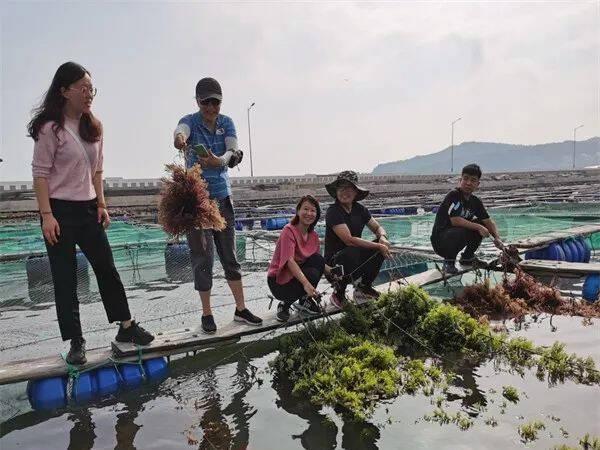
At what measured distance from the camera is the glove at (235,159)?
4633 millimetres

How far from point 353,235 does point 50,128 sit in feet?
11.2

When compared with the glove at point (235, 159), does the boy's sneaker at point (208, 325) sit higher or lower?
lower

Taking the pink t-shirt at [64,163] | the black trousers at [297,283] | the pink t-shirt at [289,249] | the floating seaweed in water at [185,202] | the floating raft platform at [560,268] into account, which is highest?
the pink t-shirt at [64,163]

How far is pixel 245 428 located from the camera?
11.1ft

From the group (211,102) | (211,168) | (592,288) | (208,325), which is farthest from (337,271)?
(592,288)

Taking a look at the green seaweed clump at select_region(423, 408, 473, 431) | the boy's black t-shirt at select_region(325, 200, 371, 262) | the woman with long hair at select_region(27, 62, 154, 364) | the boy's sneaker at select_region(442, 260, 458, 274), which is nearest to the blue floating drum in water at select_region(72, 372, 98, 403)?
the woman with long hair at select_region(27, 62, 154, 364)

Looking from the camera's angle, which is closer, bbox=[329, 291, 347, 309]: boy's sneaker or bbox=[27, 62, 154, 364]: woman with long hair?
bbox=[27, 62, 154, 364]: woman with long hair

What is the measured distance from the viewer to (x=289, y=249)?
484 centimetres

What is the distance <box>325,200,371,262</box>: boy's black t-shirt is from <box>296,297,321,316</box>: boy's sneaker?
0.61m

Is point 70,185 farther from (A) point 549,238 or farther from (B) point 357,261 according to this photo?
(A) point 549,238

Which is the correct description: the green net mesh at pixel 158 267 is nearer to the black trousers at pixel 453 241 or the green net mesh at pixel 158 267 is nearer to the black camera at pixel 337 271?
the black trousers at pixel 453 241

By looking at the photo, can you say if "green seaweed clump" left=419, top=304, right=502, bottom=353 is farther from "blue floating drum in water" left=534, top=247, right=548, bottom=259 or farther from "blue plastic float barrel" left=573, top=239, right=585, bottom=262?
"blue plastic float barrel" left=573, top=239, right=585, bottom=262

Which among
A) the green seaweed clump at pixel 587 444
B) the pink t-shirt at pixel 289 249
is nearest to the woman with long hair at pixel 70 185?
the pink t-shirt at pixel 289 249

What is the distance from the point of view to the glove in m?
4.63
